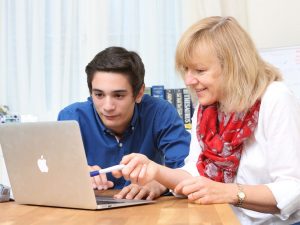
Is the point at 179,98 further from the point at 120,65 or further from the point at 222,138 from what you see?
the point at 222,138

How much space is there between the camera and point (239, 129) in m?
1.37

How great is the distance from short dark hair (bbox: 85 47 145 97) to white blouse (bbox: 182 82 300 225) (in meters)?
0.60

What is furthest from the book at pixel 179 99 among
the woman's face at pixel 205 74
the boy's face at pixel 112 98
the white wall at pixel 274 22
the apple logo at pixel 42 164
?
the apple logo at pixel 42 164

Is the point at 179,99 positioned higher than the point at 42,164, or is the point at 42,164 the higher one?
the point at 42,164

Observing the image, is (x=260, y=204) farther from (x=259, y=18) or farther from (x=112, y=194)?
(x=259, y=18)

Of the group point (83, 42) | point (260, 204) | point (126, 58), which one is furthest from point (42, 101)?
point (260, 204)

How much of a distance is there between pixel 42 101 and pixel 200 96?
1748mm

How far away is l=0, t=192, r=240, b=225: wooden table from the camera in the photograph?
3.29 ft

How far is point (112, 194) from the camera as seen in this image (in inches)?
57.6

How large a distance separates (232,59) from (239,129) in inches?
7.7

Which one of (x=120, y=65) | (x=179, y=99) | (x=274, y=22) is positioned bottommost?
(x=179, y=99)

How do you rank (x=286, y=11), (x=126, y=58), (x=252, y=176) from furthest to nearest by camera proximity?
(x=286, y=11) < (x=126, y=58) < (x=252, y=176)

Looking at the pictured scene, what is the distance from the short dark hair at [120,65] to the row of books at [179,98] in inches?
35.4

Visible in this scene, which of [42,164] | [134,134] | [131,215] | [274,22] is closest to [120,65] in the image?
[134,134]
